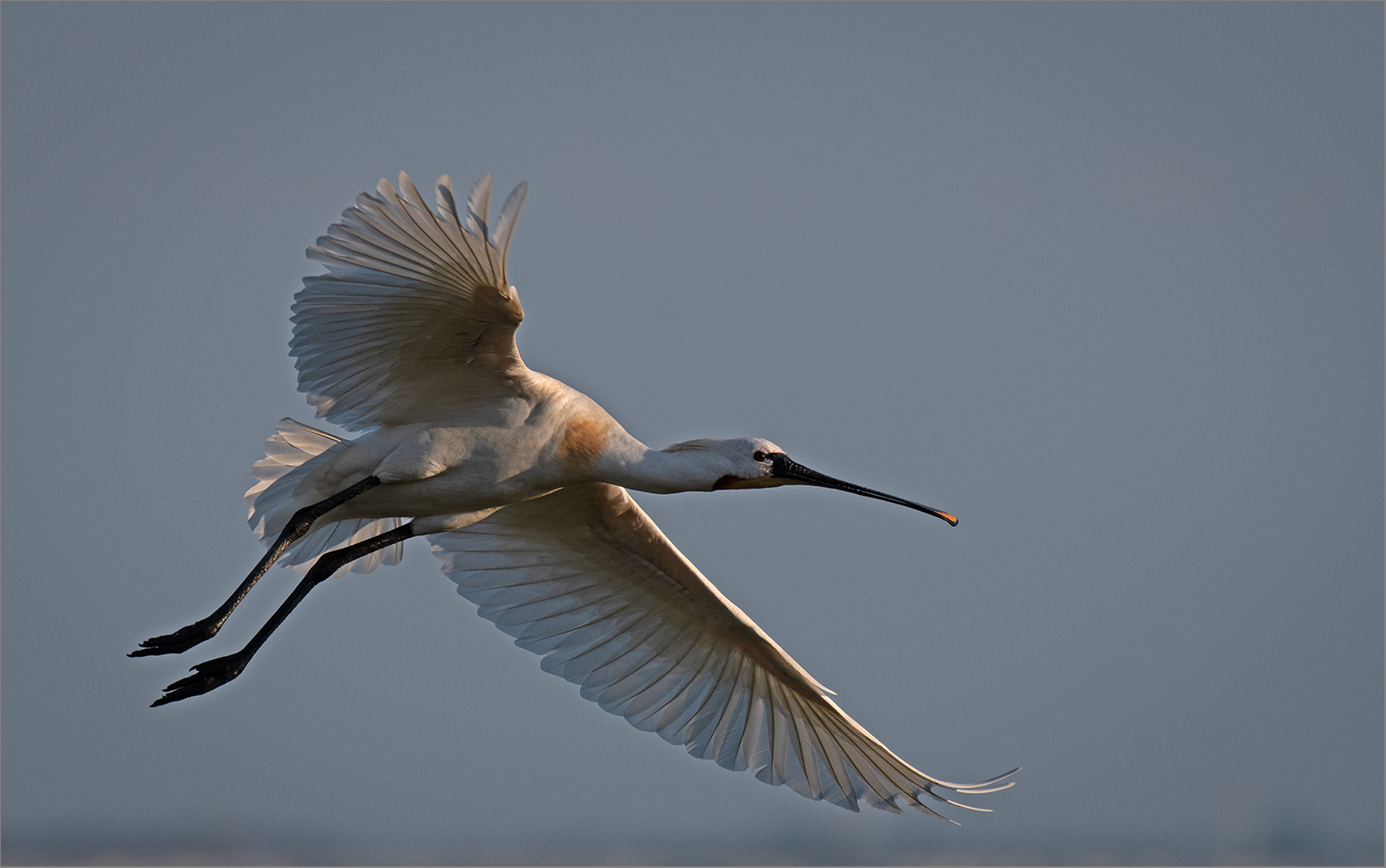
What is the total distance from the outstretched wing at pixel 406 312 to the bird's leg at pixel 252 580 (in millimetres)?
561

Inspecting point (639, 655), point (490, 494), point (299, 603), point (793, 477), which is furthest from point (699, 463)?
point (299, 603)

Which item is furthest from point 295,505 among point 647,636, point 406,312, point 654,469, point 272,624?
point 647,636

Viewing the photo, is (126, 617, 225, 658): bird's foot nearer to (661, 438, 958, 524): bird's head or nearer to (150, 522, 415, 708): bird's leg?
(150, 522, 415, 708): bird's leg

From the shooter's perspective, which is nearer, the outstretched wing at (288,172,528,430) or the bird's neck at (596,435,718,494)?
the outstretched wing at (288,172,528,430)

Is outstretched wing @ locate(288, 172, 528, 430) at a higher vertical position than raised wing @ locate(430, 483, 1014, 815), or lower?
higher

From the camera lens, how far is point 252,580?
35.1 ft

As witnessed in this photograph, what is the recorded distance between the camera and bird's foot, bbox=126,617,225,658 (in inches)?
412

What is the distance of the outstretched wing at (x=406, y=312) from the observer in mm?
9086

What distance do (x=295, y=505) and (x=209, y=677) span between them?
141 cm

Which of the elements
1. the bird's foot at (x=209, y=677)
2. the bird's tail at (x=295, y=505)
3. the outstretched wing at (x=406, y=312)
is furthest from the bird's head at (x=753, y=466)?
the bird's foot at (x=209, y=677)

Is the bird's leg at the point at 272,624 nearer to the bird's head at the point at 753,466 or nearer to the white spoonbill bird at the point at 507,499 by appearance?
the white spoonbill bird at the point at 507,499

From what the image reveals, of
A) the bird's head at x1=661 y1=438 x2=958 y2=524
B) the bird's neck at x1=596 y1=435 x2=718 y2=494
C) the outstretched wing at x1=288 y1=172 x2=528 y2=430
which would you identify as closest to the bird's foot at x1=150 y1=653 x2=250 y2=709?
the outstretched wing at x1=288 y1=172 x2=528 y2=430

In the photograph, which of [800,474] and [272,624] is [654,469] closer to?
[800,474]

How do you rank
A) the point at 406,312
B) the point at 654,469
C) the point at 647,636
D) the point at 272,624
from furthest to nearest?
the point at 647,636, the point at 272,624, the point at 654,469, the point at 406,312
